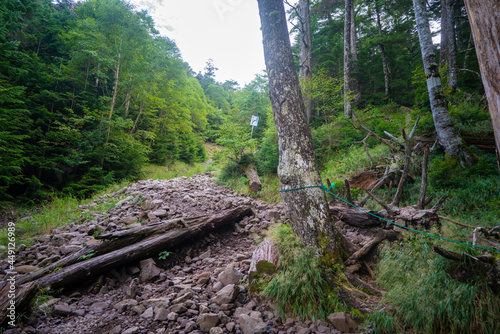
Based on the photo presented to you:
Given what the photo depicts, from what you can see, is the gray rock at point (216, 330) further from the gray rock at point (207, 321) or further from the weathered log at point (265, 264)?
the weathered log at point (265, 264)

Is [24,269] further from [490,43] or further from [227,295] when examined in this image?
[490,43]

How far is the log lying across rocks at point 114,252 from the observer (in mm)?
2408

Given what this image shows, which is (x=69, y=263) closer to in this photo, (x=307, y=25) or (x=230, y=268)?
(x=230, y=268)

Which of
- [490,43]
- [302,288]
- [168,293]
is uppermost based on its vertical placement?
[490,43]

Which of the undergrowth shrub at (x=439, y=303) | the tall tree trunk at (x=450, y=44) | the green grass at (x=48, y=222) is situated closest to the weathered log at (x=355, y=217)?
the undergrowth shrub at (x=439, y=303)

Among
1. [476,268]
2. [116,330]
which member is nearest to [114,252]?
[116,330]

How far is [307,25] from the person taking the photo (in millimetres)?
10086

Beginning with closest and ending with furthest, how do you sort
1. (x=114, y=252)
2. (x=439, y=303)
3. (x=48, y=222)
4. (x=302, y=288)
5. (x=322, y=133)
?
(x=439, y=303) < (x=302, y=288) < (x=114, y=252) < (x=48, y=222) < (x=322, y=133)

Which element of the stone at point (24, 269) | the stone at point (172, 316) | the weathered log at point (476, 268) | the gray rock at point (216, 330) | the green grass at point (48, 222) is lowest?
the gray rock at point (216, 330)

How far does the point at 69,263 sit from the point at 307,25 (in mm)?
12683

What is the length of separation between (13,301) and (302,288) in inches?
114

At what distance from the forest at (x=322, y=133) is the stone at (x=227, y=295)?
26.0 inches

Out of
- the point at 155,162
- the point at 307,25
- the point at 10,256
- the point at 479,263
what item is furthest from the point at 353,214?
the point at 155,162

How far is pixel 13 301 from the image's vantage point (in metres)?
1.93
